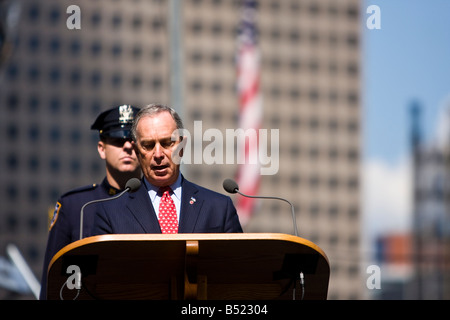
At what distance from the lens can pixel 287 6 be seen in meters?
114

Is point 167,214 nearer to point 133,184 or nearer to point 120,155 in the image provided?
point 133,184

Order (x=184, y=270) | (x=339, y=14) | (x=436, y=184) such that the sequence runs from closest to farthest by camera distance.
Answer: (x=184, y=270)
(x=436, y=184)
(x=339, y=14)

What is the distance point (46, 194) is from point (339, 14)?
143ft

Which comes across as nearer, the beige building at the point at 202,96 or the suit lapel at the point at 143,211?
the suit lapel at the point at 143,211

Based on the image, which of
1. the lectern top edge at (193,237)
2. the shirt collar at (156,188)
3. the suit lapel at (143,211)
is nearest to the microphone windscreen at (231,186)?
the shirt collar at (156,188)

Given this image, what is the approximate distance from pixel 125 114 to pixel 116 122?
7 cm

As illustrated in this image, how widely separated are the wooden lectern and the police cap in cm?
191

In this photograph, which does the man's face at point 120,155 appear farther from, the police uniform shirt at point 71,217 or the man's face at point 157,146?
the man's face at point 157,146

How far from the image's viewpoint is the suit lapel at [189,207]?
3.57 meters

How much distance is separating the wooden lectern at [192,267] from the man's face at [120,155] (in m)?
1.85

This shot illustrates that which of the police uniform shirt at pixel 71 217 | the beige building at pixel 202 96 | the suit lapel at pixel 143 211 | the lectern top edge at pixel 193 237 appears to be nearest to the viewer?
the lectern top edge at pixel 193 237

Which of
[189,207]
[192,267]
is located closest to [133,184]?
[189,207]

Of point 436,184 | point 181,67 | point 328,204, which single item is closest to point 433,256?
point 436,184
